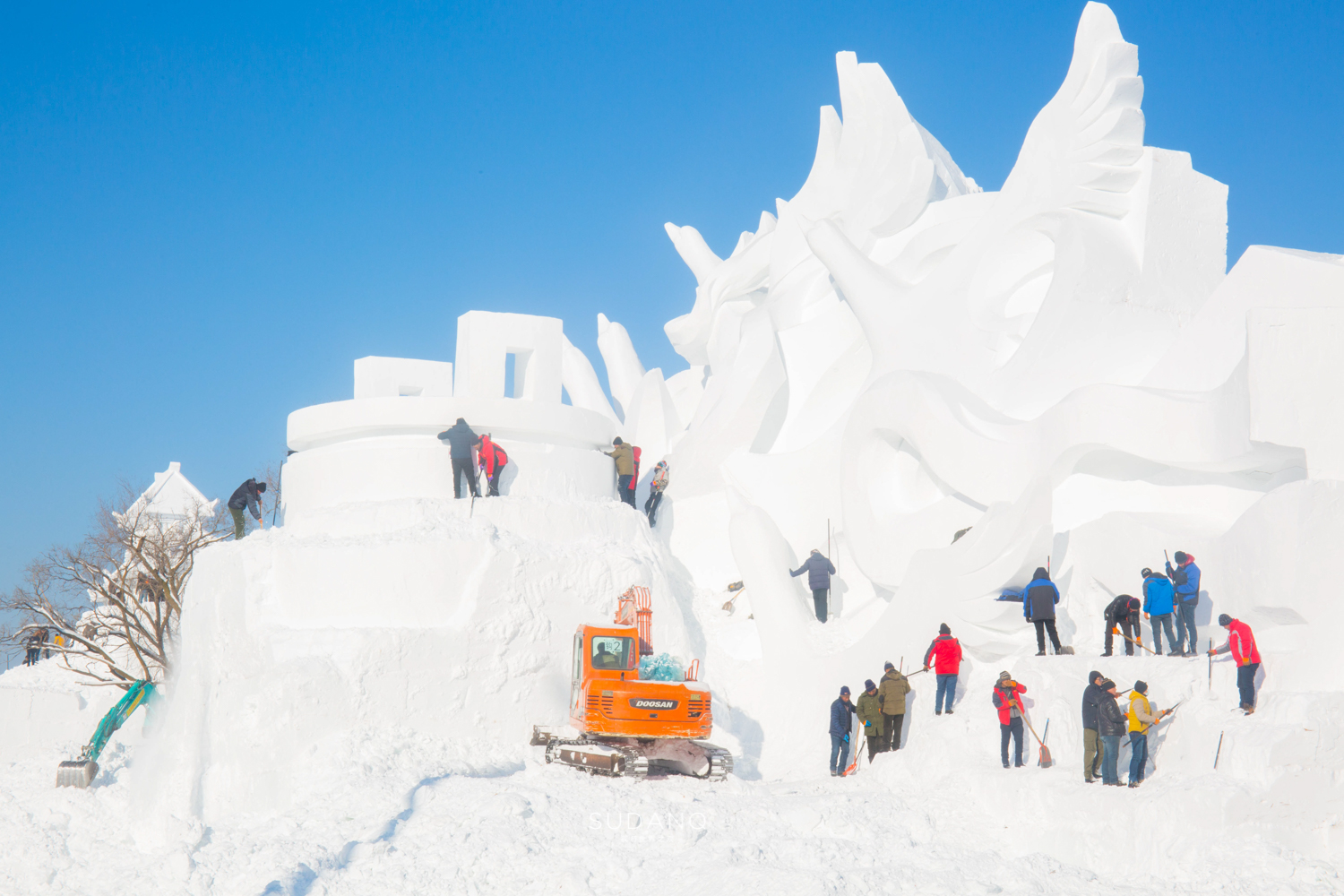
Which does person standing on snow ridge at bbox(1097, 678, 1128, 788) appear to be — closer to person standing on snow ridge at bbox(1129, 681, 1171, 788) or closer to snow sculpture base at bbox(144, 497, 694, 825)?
person standing on snow ridge at bbox(1129, 681, 1171, 788)

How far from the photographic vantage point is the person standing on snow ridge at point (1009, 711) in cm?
1084

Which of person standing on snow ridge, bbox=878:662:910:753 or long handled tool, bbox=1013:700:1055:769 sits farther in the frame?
person standing on snow ridge, bbox=878:662:910:753

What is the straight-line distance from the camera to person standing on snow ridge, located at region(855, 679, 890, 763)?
493 inches

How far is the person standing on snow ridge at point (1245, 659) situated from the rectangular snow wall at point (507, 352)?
12.0 metres

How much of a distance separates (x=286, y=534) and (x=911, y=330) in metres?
10.3

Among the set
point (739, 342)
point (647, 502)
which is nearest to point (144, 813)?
point (647, 502)

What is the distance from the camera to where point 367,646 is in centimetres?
1431

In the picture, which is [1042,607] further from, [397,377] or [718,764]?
[397,377]

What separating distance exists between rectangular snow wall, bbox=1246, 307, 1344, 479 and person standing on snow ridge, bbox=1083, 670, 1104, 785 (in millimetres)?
3136

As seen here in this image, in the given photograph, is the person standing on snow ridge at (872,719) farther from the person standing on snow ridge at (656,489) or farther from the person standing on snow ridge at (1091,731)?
the person standing on snow ridge at (656,489)

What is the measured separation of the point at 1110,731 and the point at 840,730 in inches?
144

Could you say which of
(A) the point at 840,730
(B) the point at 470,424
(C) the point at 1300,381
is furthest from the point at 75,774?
(C) the point at 1300,381

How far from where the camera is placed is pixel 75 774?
1833 cm

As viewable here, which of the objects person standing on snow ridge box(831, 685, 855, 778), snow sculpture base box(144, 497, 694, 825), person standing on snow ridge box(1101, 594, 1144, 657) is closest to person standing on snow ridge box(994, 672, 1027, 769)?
person standing on snow ridge box(1101, 594, 1144, 657)
